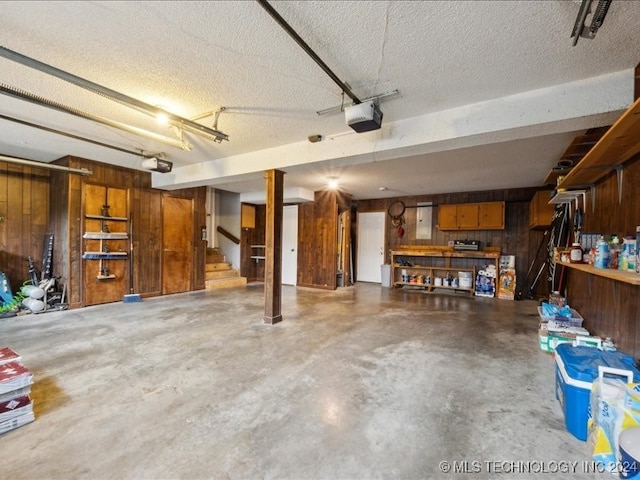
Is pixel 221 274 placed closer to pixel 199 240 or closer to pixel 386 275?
pixel 199 240

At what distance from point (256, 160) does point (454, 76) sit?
2805mm

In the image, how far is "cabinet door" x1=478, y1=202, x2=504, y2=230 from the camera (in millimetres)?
6484

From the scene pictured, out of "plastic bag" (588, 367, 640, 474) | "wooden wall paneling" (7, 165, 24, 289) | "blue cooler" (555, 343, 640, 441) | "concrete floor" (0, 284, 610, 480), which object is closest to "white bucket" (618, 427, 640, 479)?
"plastic bag" (588, 367, 640, 474)

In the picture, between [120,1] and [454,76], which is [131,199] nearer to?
[120,1]

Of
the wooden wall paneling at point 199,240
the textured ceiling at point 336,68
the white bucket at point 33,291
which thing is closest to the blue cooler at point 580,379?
the textured ceiling at point 336,68

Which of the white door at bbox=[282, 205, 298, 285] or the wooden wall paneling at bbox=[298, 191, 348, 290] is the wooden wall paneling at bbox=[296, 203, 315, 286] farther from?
the white door at bbox=[282, 205, 298, 285]

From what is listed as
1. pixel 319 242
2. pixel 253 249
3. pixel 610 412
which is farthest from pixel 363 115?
pixel 253 249

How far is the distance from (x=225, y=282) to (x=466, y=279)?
5839mm

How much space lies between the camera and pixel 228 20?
1714 millimetres

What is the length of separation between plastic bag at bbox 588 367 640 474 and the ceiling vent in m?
2.28

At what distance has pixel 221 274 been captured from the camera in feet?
24.3

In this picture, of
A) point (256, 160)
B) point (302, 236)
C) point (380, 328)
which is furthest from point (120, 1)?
point (302, 236)

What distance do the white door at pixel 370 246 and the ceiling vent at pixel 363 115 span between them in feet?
18.9

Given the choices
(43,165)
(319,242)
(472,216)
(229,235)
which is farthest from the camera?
(229,235)
